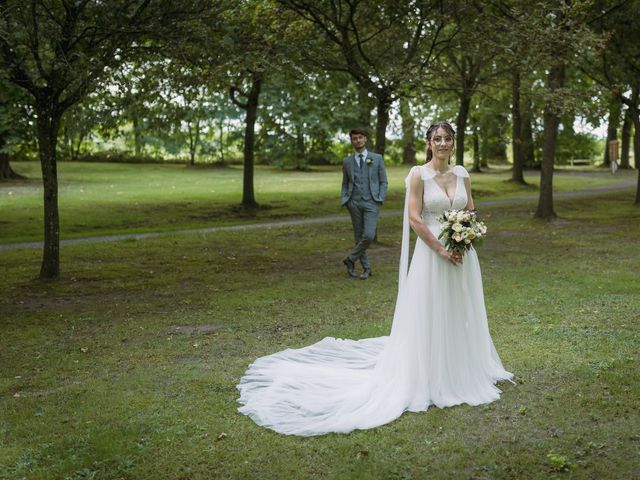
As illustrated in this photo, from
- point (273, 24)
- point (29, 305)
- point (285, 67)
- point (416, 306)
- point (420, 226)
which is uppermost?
point (273, 24)

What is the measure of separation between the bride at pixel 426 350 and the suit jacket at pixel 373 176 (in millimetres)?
5800

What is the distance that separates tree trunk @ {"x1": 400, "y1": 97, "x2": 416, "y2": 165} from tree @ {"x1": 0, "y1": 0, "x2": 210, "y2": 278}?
1380cm

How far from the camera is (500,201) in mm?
31141

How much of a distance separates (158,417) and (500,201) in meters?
26.4

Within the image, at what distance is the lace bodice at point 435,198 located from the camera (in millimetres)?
7488

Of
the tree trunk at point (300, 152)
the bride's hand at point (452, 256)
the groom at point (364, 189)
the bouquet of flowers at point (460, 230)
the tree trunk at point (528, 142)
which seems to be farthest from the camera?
the tree trunk at point (300, 152)

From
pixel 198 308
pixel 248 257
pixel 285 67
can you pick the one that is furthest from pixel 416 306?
pixel 248 257

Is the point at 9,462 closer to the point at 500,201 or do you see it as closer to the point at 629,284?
the point at 629,284

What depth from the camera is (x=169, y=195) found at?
33.7 m

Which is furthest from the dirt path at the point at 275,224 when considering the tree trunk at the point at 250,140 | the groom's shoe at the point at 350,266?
the groom's shoe at the point at 350,266

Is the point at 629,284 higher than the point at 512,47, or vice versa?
the point at 512,47

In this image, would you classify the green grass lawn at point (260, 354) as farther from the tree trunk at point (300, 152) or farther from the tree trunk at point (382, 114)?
the tree trunk at point (300, 152)

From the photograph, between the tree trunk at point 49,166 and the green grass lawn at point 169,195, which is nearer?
the tree trunk at point 49,166

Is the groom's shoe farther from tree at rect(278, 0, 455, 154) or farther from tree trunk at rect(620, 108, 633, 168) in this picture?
tree trunk at rect(620, 108, 633, 168)
